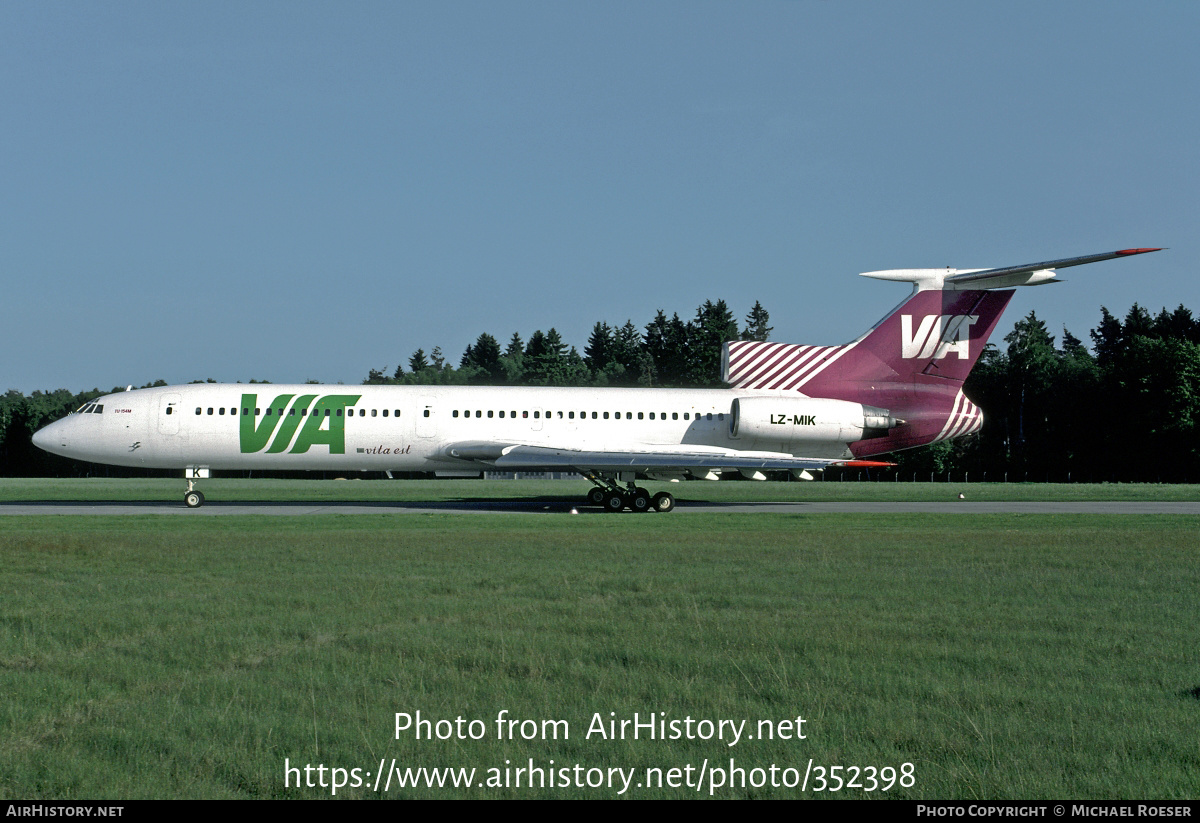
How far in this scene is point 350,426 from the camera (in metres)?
29.1

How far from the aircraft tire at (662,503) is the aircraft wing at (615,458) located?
101 cm

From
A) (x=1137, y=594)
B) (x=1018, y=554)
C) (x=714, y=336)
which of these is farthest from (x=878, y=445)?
(x=714, y=336)

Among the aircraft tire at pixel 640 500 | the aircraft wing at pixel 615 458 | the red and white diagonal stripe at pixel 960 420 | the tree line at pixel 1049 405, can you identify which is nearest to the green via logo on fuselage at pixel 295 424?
the aircraft wing at pixel 615 458

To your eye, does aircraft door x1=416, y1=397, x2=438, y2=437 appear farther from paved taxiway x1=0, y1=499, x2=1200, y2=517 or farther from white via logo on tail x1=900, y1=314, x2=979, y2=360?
white via logo on tail x1=900, y1=314, x2=979, y2=360

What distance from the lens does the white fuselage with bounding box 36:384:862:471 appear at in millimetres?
28953

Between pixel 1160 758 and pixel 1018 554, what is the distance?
436 inches

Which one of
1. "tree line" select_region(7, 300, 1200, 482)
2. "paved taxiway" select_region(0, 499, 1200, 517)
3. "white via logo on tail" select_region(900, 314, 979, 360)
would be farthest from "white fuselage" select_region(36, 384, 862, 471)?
"tree line" select_region(7, 300, 1200, 482)

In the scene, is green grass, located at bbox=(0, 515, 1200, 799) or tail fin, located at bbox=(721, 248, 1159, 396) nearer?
green grass, located at bbox=(0, 515, 1200, 799)

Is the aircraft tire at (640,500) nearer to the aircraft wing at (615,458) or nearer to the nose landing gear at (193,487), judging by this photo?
the aircraft wing at (615,458)

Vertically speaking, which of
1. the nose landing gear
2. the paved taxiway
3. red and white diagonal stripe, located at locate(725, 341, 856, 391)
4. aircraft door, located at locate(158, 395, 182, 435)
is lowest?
the paved taxiway

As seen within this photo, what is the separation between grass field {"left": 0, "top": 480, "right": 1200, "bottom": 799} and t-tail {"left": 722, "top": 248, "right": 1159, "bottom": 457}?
53.8 ft

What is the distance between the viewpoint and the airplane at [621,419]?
28.9 m

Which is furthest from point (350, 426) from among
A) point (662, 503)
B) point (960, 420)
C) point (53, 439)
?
point (960, 420)

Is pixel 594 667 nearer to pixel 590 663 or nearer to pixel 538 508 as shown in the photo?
pixel 590 663
